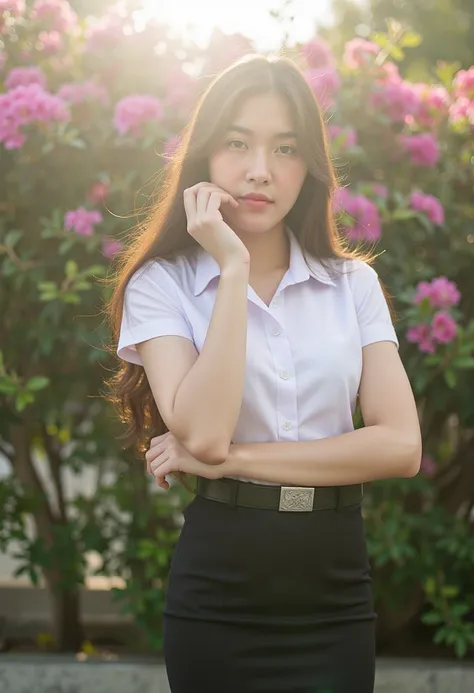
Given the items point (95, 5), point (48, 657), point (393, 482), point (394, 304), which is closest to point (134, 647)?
point (48, 657)

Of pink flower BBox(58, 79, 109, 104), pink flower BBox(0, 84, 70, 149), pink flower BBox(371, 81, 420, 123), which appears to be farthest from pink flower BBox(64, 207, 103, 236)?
pink flower BBox(371, 81, 420, 123)

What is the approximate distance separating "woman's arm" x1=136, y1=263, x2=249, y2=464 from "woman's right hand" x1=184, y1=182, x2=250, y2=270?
35mm

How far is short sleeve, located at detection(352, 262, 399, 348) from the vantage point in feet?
7.30

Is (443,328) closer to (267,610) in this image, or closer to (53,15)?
(267,610)

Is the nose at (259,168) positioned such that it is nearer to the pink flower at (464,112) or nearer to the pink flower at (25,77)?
the pink flower at (25,77)

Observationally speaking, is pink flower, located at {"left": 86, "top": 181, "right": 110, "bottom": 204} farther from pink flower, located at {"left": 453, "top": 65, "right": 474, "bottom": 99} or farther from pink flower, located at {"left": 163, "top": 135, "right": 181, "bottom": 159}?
pink flower, located at {"left": 453, "top": 65, "right": 474, "bottom": 99}

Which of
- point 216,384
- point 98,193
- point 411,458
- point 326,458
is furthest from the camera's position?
point 98,193

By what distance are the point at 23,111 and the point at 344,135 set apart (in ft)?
3.77

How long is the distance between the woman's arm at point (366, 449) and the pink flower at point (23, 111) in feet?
5.93

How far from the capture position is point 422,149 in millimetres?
3830

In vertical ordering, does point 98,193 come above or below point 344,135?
below

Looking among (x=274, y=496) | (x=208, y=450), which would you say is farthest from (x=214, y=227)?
(x=274, y=496)

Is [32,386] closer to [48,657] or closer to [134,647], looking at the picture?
[48,657]

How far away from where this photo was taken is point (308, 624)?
2.08m
